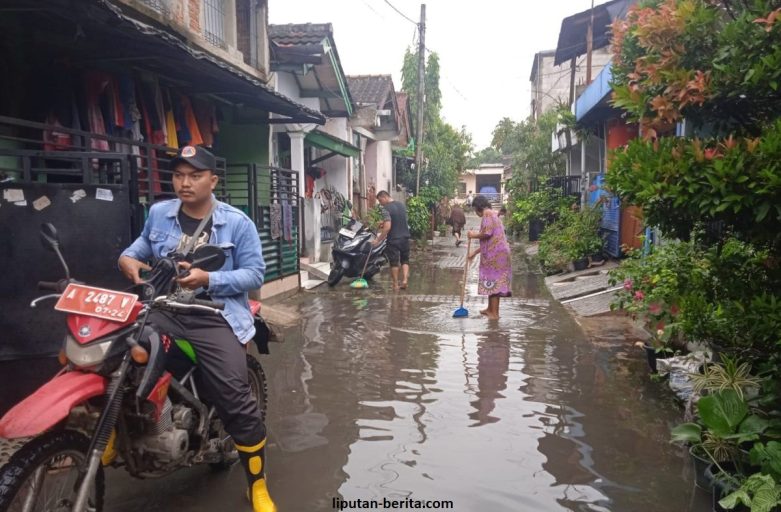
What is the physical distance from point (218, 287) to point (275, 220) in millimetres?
7259

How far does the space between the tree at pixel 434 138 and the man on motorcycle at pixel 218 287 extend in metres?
21.6

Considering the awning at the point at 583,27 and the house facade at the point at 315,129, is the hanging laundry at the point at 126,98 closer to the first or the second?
the house facade at the point at 315,129

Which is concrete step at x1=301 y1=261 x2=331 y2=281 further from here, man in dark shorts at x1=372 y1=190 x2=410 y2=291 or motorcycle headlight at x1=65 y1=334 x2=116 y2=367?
motorcycle headlight at x1=65 y1=334 x2=116 y2=367

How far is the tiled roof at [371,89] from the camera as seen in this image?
20.3 m

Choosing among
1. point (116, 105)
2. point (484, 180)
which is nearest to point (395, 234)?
point (116, 105)

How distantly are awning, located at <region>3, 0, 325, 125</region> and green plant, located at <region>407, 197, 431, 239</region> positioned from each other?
12661 millimetres

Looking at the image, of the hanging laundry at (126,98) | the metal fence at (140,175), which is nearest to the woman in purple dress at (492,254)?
the metal fence at (140,175)

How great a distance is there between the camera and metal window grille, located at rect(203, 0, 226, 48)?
10133 mm

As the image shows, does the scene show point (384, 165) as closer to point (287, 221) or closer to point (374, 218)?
point (374, 218)

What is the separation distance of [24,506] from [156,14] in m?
7.05

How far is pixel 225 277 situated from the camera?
3.21m

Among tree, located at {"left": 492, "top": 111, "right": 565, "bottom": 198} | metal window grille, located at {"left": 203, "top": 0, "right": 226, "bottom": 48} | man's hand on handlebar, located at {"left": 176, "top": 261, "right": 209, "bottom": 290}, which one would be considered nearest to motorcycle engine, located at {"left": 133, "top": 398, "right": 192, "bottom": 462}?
man's hand on handlebar, located at {"left": 176, "top": 261, "right": 209, "bottom": 290}

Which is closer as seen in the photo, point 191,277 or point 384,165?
point 191,277

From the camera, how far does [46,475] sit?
2607 millimetres
